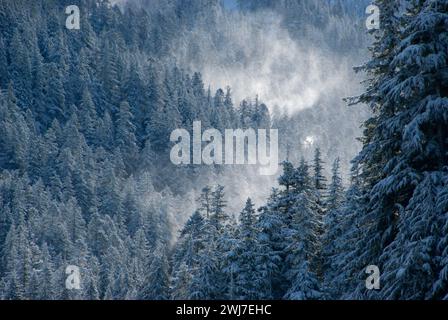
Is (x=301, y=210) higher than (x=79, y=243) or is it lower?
higher

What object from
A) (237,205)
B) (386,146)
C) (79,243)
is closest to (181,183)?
(237,205)

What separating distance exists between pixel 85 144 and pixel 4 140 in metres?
23.2

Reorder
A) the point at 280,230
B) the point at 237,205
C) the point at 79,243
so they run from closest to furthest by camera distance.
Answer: the point at 280,230 → the point at 79,243 → the point at 237,205

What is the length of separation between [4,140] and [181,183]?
5234 cm

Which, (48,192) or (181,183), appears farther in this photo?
(181,183)

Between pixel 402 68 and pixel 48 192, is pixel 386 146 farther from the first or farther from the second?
pixel 48 192

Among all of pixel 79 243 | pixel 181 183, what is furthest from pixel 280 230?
pixel 181 183

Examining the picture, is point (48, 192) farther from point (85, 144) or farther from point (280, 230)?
point (280, 230)

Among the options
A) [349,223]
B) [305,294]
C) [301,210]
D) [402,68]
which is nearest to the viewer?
[402,68]

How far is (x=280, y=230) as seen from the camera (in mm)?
27172

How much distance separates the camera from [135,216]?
14238cm
